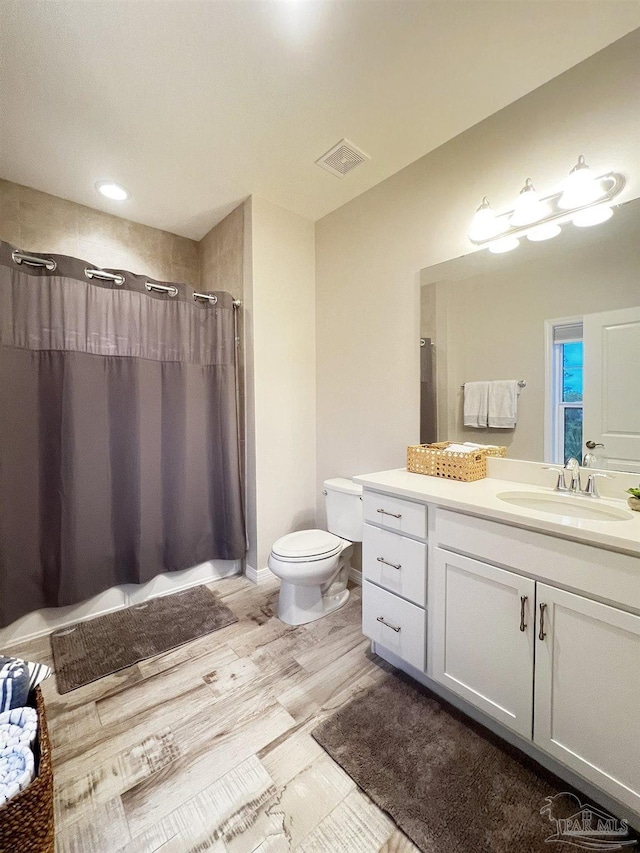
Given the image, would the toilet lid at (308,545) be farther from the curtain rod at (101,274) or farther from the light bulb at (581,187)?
the light bulb at (581,187)

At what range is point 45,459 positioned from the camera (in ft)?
6.07

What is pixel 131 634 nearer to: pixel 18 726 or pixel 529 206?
pixel 18 726

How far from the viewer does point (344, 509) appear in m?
2.15

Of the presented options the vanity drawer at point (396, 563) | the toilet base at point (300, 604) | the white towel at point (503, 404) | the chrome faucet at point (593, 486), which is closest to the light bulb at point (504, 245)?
the white towel at point (503, 404)

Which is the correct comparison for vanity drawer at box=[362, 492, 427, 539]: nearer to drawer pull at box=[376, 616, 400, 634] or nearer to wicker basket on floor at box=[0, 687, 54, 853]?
drawer pull at box=[376, 616, 400, 634]

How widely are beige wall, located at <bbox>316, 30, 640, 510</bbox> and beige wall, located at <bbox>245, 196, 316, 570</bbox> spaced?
0.11 meters

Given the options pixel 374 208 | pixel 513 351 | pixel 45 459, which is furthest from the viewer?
pixel 374 208

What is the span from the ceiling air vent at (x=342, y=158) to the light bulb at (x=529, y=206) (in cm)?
88

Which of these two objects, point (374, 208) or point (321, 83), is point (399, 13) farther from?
point (374, 208)

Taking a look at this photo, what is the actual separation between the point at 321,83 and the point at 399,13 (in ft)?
1.24

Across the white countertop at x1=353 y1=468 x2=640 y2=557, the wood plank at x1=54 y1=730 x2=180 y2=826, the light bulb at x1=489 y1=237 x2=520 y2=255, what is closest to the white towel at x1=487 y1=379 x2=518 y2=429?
the white countertop at x1=353 y1=468 x2=640 y2=557

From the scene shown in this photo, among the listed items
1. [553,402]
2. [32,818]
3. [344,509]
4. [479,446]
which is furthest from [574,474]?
[32,818]

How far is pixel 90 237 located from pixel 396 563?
2.81m

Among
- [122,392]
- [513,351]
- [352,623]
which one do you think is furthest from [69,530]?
[513,351]
